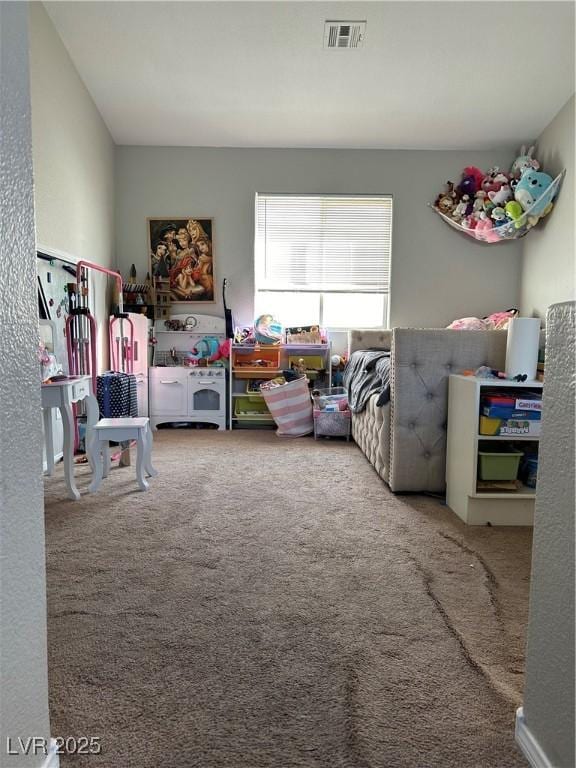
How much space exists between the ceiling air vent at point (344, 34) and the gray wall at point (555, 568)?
3.04m

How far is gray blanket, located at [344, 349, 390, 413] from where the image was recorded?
3.17m

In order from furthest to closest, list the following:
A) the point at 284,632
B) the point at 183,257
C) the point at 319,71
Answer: the point at 183,257 < the point at 319,71 < the point at 284,632

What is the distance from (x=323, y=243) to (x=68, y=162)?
2.37m

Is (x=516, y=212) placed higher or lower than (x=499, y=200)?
lower

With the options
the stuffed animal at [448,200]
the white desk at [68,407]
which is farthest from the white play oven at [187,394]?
the stuffed animal at [448,200]

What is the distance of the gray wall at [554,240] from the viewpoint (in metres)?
4.08

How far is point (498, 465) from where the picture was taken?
7.57 ft

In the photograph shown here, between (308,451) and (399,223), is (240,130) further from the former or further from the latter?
(308,451)

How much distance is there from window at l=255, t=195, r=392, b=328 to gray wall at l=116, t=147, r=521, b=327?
110mm

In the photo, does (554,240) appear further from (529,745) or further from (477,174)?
(529,745)

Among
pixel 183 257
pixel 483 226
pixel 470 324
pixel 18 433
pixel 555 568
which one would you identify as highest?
pixel 483 226

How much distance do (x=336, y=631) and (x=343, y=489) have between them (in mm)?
1433

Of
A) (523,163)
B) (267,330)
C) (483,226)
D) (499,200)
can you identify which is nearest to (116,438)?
(267,330)

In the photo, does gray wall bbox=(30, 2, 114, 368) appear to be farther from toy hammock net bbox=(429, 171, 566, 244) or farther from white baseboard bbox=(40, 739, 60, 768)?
toy hammock net bbox=(429, 171, 566, 244)
